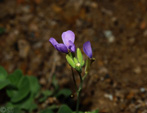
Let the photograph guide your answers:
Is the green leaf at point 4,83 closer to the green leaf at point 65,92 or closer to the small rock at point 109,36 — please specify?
the green leaf at point 65,92

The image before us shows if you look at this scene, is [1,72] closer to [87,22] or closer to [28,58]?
[28,58]

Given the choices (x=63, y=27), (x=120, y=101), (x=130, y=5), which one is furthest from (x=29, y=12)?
(x=120, y=101)

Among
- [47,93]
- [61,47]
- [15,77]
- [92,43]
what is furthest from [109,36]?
[61,47]

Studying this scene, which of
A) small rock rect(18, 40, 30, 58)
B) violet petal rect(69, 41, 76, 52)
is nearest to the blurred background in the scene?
small rock rect(18, 40, 30, 58)

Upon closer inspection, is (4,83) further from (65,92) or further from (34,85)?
(65,92)

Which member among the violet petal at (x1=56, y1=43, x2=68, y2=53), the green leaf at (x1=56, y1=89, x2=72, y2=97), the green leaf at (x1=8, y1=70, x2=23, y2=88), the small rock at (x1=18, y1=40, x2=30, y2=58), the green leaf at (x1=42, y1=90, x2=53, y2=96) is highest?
the small rock at (x1=18, y1=40, x2=30, y2=58)

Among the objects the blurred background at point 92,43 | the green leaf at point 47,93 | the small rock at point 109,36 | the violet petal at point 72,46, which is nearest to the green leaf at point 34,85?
the green leaf at point 47,93

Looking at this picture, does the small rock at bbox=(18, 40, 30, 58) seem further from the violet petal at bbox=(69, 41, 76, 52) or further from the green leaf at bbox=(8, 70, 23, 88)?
the violet petal at bbox=(69, 41, 76, 52)
